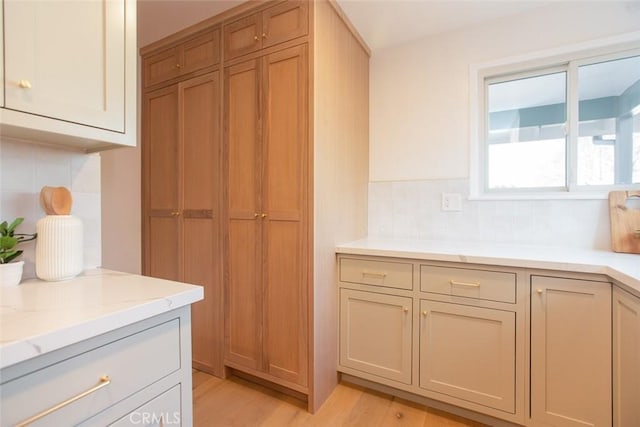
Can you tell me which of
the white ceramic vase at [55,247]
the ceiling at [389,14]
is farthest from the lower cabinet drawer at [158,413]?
the ceiling at [389,14]

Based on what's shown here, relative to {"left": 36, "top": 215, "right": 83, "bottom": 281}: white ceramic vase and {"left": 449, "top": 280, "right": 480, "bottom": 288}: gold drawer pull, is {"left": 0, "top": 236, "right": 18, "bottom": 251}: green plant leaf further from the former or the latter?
{"left": 449, "top": 280, "right": 480, "bottom": 288}: gold drawer pull

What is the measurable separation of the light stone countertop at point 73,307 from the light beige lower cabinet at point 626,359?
5.13ft

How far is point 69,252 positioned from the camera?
0.93m

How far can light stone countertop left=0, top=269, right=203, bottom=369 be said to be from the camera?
540 mm

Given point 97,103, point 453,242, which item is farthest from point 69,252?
point 453,242

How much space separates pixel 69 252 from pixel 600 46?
2.76 m

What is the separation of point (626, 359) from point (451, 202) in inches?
44.9

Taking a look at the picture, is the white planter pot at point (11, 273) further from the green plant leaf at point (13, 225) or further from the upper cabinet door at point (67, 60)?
the upper cabinet door at point (67, 60)

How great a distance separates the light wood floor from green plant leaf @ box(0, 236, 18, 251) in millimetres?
1267

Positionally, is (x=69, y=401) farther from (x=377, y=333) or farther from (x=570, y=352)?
(x=570, y=352)

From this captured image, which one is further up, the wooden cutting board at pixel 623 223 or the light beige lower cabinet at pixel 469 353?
the wooden cutting board at pixel 623 223

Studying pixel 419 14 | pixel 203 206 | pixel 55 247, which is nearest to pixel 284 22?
pixel 419 14

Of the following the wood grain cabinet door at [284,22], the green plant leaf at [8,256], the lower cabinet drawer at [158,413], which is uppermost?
the wood grain cabinet door at [284,22]

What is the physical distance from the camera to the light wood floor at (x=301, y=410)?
61.6 inches
